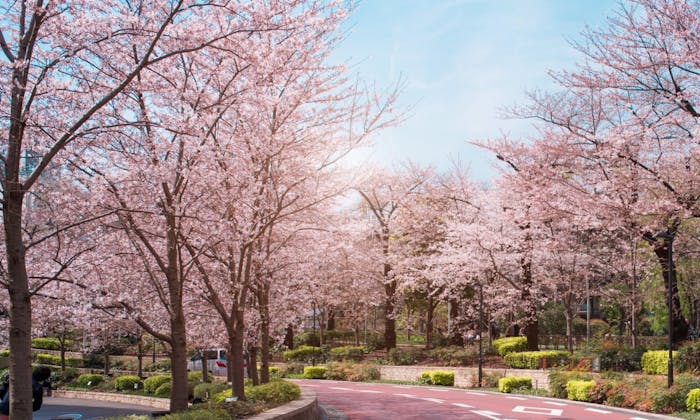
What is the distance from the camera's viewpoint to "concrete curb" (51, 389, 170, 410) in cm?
2422

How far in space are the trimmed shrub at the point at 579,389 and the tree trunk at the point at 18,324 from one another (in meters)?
14.9

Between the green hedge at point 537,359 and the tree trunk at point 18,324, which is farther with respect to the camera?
the green hedge at point 537,359

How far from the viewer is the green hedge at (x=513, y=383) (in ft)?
71.7

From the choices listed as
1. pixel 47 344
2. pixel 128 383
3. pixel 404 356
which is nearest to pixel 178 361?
pixel 128 383

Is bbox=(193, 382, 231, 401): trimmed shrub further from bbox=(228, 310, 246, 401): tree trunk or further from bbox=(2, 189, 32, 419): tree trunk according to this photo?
bbox=(2, 189, 32, 419): tree trunk

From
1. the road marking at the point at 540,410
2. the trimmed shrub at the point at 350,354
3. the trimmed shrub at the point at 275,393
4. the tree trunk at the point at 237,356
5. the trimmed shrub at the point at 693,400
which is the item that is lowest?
the trimmed shrub at the point at 350,354

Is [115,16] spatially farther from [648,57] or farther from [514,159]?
[514,159]

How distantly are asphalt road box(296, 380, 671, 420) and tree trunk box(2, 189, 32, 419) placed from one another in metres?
7.93

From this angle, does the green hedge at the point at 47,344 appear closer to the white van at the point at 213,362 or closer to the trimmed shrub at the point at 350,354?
the white van at the point at 213,362

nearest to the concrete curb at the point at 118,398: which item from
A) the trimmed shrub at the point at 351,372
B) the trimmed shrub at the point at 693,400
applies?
the trimmed shrub at the point at 351,372

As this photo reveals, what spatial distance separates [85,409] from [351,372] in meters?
11.1

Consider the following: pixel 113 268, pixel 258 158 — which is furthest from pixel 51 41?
pixel 113 268

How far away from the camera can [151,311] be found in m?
15.4

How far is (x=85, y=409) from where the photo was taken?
23703mm
